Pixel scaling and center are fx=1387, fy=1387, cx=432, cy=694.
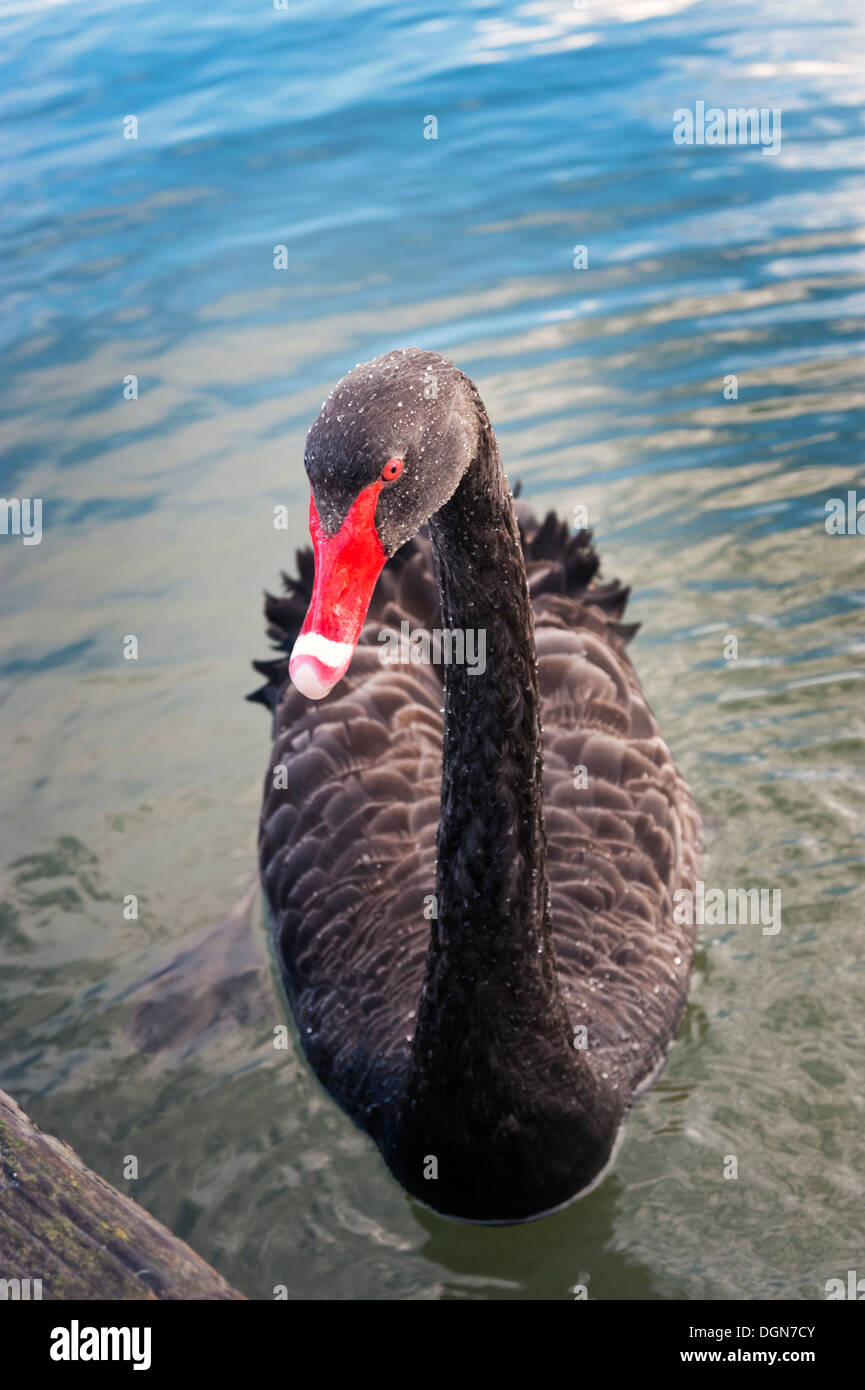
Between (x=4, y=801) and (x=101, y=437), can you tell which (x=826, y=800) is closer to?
(x=4, y=801)

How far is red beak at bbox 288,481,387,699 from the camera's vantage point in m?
2.13

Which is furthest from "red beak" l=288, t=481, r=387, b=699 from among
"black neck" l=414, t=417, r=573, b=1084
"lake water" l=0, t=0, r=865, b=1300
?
"lake water" l=0, t=0, r=865, b=1300

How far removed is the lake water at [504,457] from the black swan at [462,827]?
0.90 feet

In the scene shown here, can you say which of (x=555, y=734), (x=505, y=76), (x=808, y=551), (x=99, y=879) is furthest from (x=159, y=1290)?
(x=505, y=76)

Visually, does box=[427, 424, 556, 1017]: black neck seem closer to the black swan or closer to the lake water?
the black swan

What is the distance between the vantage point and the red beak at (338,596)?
2133mm

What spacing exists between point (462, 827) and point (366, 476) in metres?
0.94

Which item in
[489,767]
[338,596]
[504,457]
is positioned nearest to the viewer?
[338,596]

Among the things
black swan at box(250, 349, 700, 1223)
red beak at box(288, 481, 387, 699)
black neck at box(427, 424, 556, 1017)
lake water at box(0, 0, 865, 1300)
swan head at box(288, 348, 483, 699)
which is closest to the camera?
red beak at box(288, 481, 387, 699)

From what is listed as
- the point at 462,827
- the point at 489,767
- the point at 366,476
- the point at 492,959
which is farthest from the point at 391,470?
the point at 492,959

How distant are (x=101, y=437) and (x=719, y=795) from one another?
4.28 meters

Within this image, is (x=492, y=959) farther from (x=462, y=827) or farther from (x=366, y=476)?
(x=366, y=476)

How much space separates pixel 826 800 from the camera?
4668 millimetres

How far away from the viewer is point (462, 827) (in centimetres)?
295
